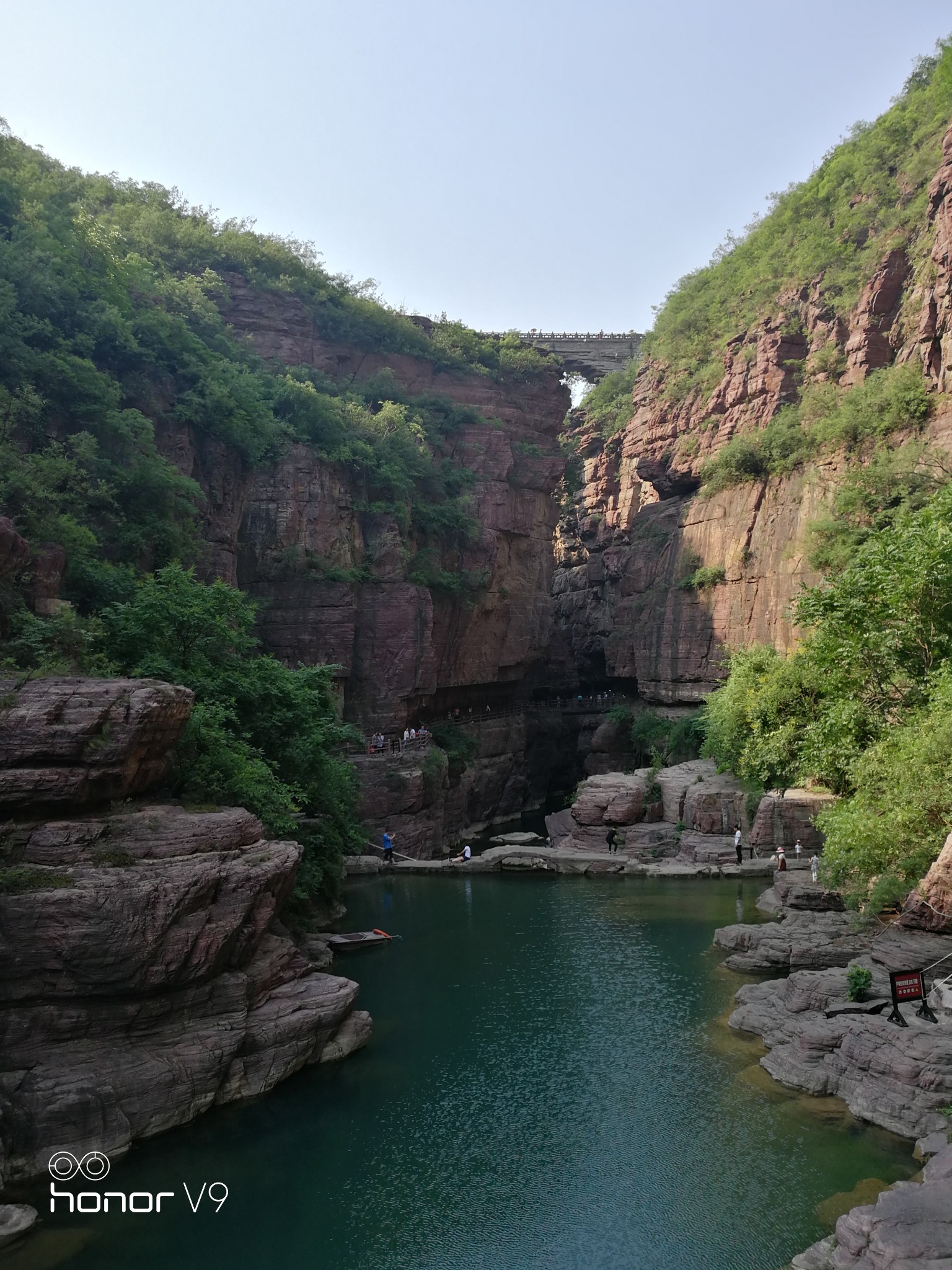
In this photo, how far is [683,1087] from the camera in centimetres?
1307

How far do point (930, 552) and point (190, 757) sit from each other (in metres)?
15.8

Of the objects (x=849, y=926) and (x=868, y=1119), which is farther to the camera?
(x=849, y=926)

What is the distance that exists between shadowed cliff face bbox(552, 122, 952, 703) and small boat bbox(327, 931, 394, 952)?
54.1 ft

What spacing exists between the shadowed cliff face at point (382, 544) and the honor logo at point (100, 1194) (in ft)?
68.5

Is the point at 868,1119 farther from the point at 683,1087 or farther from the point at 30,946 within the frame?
the point at 30,946

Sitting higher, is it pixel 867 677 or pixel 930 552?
pixel 930 552

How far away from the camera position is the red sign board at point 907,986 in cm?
1262

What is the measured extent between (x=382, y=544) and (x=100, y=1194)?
89.0 ft

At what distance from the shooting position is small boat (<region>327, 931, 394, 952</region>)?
1997cm

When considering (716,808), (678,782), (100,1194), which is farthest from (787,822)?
(100,1194)

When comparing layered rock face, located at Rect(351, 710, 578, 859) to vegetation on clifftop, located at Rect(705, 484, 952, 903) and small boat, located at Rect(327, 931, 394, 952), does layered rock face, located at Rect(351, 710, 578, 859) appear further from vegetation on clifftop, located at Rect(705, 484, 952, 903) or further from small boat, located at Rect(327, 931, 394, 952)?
vegetation on clifftop, located at Rect(705, 484, 952, 903)

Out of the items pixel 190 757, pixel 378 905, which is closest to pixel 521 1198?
pixel 190 757

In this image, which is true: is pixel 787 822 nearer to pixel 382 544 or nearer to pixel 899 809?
pixel 899 809

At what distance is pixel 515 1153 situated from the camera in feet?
38.2
